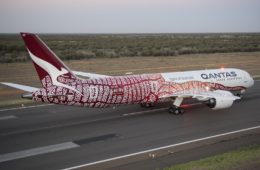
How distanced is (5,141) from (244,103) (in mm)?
21167

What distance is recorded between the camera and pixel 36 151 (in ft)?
64.3

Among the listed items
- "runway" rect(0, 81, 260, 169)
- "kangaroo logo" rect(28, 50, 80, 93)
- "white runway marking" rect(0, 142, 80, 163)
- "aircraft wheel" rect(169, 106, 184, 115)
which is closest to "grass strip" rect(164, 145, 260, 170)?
"runway" rect(0, 81, 260, 169)

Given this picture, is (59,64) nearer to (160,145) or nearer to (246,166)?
(160,145)

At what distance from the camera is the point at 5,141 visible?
21.5 meters

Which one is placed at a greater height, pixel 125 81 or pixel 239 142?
pixel 125 81

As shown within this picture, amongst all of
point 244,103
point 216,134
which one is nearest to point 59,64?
point 216,134

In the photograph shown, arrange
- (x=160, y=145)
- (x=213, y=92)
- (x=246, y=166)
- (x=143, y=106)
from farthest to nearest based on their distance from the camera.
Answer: (x=143, y=106) < (x=213, y=92) < (x=160, y=145) < (x=246, y=166)

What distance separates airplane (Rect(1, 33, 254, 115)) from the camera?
2322 cm

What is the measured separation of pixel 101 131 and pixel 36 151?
5.08 meters

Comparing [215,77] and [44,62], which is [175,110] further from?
[44,62]

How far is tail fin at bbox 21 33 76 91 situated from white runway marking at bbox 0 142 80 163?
15.3 ft

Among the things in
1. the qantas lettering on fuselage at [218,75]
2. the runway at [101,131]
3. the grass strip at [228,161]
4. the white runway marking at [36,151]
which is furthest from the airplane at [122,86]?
the grass strip at [228,161]

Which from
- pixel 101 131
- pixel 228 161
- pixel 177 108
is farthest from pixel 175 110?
pixel 228 161

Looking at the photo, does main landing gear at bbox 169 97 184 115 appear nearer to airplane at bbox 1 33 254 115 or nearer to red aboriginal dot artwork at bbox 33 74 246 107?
airplane at bbox 1 33 254 115
